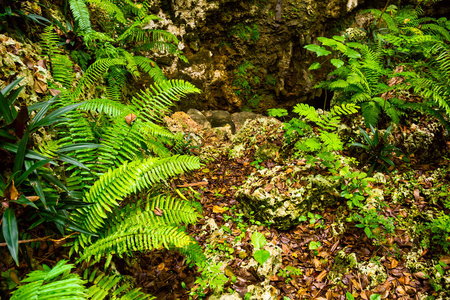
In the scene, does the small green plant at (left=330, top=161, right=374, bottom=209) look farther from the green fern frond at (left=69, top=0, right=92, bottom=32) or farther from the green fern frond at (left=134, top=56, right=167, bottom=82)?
the green fern frond at (left=69, top=0, right=92, bottom=32)

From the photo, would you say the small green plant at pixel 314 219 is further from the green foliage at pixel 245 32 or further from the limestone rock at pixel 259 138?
the green foliage at pixel 245 32

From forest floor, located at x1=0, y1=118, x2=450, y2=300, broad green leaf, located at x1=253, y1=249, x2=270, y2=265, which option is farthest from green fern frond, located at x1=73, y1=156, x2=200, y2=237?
broad green leaf, located at x1=253, y1=249, x2=270, y2=265

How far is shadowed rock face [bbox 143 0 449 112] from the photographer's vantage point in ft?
17.7

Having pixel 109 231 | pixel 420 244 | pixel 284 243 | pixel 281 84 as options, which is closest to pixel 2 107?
pixel 109 231

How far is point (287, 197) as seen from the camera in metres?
2.84

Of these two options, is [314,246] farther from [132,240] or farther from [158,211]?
[132,240]

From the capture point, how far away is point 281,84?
20.9 feet

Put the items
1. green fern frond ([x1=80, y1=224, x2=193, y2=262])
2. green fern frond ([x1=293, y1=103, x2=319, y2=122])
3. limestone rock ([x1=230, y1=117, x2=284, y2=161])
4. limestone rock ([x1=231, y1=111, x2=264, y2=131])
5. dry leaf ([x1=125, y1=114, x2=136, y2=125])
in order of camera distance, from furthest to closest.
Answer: limestone rock ([x1=231, y1=111, x2=264, y2=131])
limestone rock ([x1=230, y1=117, x2=284, y2=161])
green fern frond ([x1=293, y1=103, x2=319, y2=122])
dry leaf ([x1=125, y1=114, x2=136, y2=125])
green fern frond ([x1=80, y1=224, x2=193, y2=262])

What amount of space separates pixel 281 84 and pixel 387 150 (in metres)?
3.80

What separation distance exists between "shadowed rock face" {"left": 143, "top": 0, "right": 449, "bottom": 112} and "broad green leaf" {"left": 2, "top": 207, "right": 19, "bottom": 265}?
4.80 m

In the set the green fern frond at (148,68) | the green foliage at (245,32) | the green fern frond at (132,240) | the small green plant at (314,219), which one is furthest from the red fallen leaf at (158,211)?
the green foliage at (245,32)

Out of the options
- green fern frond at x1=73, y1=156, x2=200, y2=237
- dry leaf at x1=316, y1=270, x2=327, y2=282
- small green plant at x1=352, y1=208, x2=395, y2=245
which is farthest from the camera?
small green plant at x1=352, y1=208, x2=395, y2=245

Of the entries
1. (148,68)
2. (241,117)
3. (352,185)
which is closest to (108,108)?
(148,68)

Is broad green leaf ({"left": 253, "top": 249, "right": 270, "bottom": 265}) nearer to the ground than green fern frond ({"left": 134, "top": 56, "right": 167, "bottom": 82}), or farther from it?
nearer to the ground
